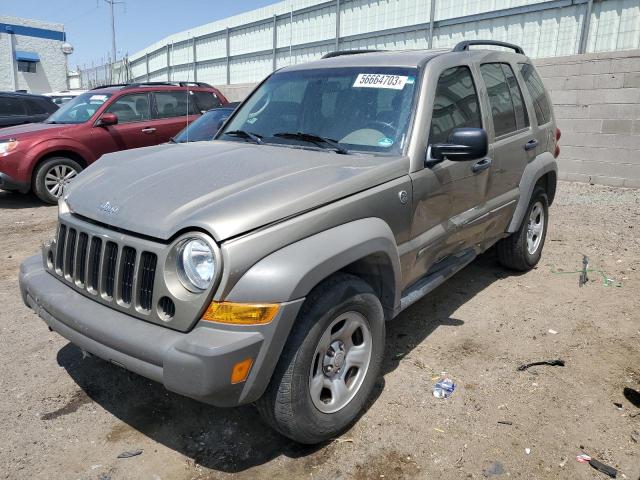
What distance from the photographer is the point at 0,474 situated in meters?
2.49

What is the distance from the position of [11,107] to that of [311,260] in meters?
10.3

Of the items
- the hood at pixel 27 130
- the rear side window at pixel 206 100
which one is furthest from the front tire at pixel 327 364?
the rear side window at pixel 206 100

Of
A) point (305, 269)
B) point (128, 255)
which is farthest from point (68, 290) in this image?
point (305, 269)

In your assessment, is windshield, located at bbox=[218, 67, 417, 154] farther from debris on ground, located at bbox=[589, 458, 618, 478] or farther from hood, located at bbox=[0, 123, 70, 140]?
hood, located at bbox=[0, 123, 70, 140]

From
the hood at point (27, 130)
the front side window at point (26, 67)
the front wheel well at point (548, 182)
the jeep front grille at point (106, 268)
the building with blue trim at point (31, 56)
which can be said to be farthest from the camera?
the front side window at point (26, 67)

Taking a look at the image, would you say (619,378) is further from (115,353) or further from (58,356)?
(58,356)

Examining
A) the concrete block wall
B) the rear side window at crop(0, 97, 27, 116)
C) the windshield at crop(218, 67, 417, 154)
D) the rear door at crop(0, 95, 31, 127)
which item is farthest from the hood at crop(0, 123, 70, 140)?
the concrete block wall

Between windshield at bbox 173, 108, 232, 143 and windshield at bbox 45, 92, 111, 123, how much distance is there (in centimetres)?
232

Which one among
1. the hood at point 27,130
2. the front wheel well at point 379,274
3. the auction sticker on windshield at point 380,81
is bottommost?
the front wheel well at point 379,274

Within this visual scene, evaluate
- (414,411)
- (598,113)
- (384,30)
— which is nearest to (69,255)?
(414,411)

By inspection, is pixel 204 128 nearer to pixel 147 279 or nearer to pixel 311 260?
pixel 147 279

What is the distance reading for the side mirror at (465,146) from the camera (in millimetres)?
3072

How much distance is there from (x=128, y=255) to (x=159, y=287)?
0.92 ft

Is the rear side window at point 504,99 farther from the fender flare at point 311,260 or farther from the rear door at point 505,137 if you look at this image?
A: the fender flare at point 311,260
